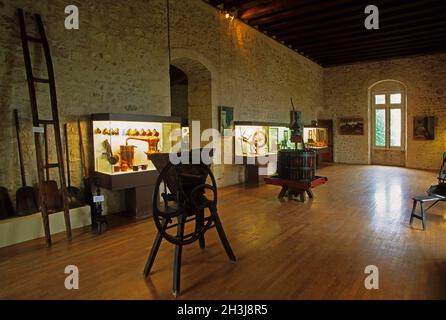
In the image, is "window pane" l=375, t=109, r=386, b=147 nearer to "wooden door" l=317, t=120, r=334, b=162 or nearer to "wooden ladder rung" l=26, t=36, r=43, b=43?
"wooden door" l=317, t=120, r=334, b=162

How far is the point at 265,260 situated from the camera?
3369 millimetres

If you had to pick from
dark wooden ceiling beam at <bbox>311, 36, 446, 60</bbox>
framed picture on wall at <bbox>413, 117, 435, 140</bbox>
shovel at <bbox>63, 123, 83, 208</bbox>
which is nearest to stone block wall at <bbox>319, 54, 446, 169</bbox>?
framed picture on wall at <bbox>413, 117, 435, 140</bbox>

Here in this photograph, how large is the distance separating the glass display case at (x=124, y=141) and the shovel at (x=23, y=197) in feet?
3.13

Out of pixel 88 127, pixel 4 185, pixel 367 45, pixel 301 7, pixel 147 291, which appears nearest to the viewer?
pixel 147 291

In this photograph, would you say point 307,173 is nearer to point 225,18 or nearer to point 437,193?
point 437,193

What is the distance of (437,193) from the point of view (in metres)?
4.57

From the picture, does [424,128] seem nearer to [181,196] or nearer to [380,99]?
[380,99]

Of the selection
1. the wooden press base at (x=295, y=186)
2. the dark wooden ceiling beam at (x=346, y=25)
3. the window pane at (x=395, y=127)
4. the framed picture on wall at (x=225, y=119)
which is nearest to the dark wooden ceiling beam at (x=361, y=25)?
the dark wooden ceiling beam at (x=346, y=25)

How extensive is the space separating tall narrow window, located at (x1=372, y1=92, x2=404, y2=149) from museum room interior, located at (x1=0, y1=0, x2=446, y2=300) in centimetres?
263

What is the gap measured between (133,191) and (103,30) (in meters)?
2.71

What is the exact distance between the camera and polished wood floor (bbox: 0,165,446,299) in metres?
2.71

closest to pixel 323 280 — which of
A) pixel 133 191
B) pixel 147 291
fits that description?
pixel 147 291

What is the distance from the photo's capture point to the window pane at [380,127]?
1307 centimetres

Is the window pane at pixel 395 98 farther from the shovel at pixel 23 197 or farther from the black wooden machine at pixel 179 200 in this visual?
the shovel at pixel 23 197
